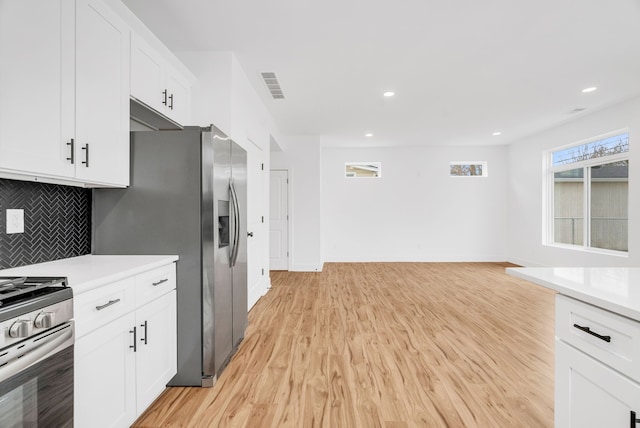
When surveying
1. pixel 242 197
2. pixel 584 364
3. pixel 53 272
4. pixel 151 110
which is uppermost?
pixel 151 110

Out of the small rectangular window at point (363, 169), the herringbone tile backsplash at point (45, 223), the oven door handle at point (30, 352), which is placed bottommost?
the oven door handle at point (30, 352)

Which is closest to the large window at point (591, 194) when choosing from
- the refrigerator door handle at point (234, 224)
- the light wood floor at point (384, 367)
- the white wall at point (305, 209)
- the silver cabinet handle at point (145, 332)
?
the light wood floor at point (384, 367)

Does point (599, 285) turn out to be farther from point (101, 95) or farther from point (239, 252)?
point (101, 95)

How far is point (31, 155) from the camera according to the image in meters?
1.35

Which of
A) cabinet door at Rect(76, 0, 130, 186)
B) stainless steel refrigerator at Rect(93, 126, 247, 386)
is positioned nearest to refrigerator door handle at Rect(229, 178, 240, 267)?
stainless steel refrigerator at Rect(93, 126, 247, 386)

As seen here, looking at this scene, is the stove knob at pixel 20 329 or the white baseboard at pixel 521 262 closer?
the stove knob at pixel 20 329

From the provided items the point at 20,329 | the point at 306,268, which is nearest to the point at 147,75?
the point at 20,329

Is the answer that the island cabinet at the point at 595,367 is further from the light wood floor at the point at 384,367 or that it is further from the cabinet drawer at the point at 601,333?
the light wood floor at the point at 384,367

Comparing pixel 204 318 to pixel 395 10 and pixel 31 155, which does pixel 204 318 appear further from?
pixel 395 10

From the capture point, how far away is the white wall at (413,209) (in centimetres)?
749

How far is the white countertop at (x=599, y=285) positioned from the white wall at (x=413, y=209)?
6.08 meters

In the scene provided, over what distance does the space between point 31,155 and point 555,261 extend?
25.2 ft

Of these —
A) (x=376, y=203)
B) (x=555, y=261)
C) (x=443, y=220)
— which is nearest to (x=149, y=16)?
(x=376, y=203)

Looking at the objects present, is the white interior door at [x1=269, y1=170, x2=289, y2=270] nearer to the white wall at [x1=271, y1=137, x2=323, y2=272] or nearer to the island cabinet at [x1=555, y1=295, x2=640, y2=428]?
the white wall at [x1=271, y1=137, x2=323, y2=272]
